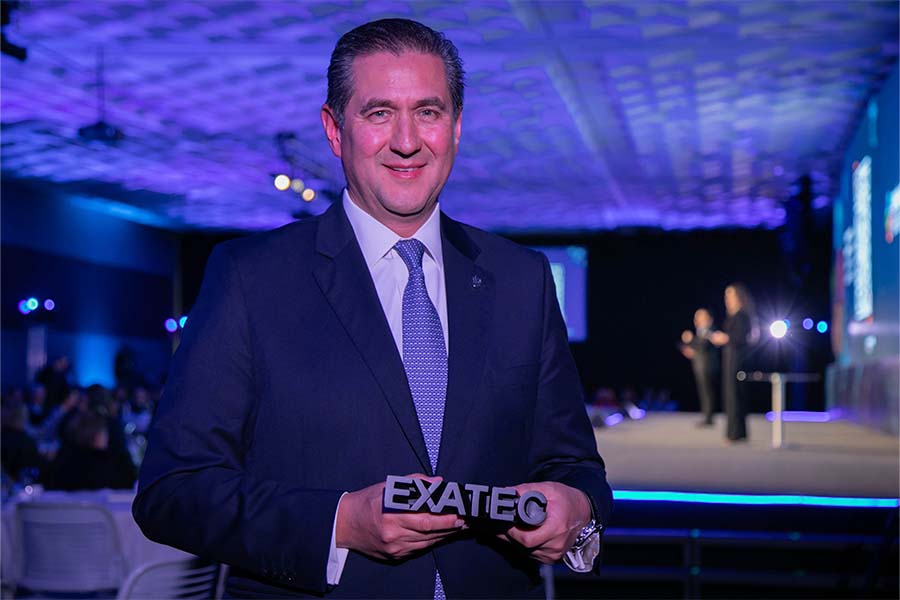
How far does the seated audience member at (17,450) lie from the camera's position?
6.34m

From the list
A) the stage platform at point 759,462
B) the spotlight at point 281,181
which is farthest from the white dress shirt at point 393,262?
the spotlight at point 281,181

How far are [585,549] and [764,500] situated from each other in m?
3.13

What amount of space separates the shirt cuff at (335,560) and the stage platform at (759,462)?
4018 millimetres

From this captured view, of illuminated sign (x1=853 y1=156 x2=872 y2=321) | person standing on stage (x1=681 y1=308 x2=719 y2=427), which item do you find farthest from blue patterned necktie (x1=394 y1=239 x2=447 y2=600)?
person standing on stage (x1=681 y1=308 x2=719 y2=427)

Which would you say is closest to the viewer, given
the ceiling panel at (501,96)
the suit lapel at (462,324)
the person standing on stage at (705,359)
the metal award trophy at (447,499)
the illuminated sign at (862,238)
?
the metal award trophy at (447,499)

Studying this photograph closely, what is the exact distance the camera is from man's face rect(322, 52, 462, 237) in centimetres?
126

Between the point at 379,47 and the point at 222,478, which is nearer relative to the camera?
the point at 222,478

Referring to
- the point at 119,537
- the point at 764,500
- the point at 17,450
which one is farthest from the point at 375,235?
the point at 17,450

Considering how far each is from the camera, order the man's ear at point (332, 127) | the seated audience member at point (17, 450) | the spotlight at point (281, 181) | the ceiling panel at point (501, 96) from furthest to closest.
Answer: the spotlight at point (281, 181), the ceiling panel at point (501, 96), the seated audience member at point (17, 450), the man's ear at point (332, 127)

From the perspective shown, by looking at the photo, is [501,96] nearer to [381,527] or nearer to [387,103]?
[387,103]

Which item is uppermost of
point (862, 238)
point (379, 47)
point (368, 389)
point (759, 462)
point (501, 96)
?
point (501, 96)

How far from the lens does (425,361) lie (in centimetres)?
126

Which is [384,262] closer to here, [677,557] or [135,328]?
[677,557]

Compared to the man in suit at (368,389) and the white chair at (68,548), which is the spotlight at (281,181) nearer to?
the white chair at (68,548)
